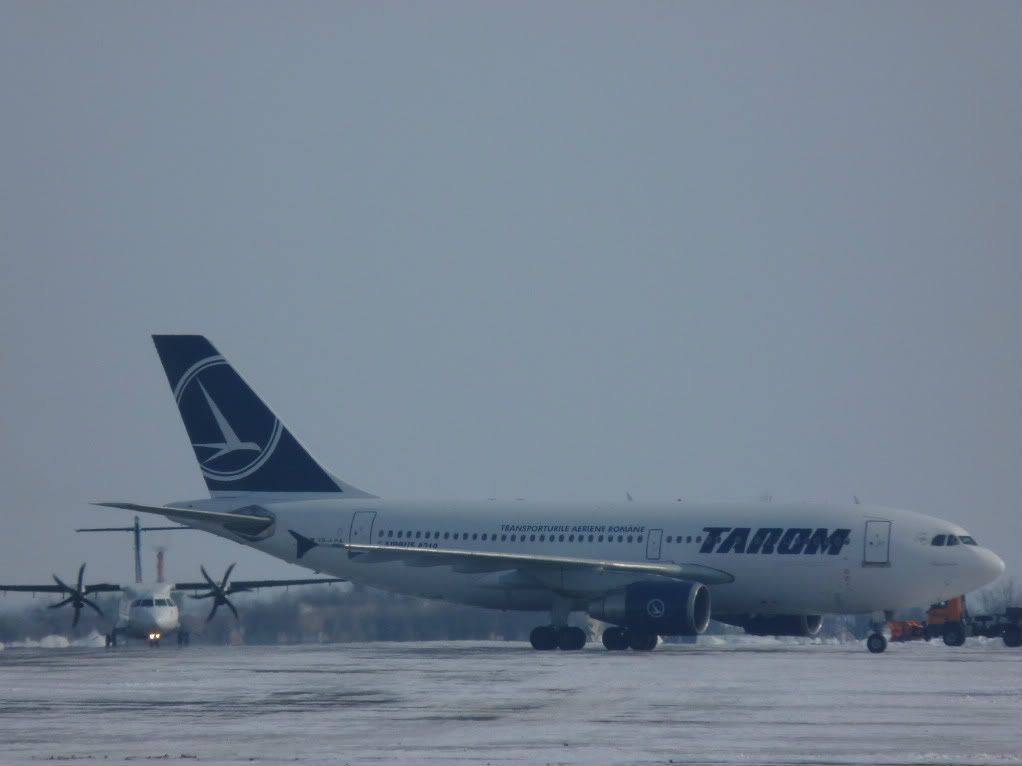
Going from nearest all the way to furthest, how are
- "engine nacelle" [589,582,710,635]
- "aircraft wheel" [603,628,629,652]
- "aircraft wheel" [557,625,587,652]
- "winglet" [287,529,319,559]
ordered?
1. "engine nacelle" [589,582,710,635]
2. "aircraft wheel" [603,628,629,652]
3. "aircraft wheel" [557,625,587,652]
4. "winglet" [287,529,319,559]

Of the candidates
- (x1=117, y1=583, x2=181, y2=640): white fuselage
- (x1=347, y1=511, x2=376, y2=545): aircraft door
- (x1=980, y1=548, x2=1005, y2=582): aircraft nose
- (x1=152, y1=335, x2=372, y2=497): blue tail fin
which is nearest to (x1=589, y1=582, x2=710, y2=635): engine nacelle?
(x1=980, y1=548, x2=1005, y2=582): aircraft nose

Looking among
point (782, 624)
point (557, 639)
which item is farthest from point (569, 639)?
point (782, 624)

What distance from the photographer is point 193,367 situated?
52.2 m

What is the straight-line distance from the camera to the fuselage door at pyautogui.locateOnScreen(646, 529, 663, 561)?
45.9 meters

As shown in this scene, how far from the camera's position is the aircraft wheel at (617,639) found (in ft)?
148

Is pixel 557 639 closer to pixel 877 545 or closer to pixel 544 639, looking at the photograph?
pixel 544 639

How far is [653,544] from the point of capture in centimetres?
4600

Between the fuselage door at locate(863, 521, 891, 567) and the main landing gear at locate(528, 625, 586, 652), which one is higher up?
the fuselage door at locate(863, 521, 891, 567)

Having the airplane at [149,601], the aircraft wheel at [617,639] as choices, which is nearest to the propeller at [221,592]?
Answer: the airplane at [149,601]

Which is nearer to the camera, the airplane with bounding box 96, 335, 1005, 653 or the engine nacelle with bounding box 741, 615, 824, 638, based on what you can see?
the airplane with bounding box 96, 335, 1005, 653

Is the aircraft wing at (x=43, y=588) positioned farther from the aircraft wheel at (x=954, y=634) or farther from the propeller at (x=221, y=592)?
the aircraft wheel at (x=954, y=634)

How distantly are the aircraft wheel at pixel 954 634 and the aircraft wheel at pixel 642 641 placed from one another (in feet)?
35.0

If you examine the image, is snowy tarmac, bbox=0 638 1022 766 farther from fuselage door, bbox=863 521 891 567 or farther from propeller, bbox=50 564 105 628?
propeller, bbox=50 564 105 628

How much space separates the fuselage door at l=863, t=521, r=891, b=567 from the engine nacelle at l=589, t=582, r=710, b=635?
14.4 ft
